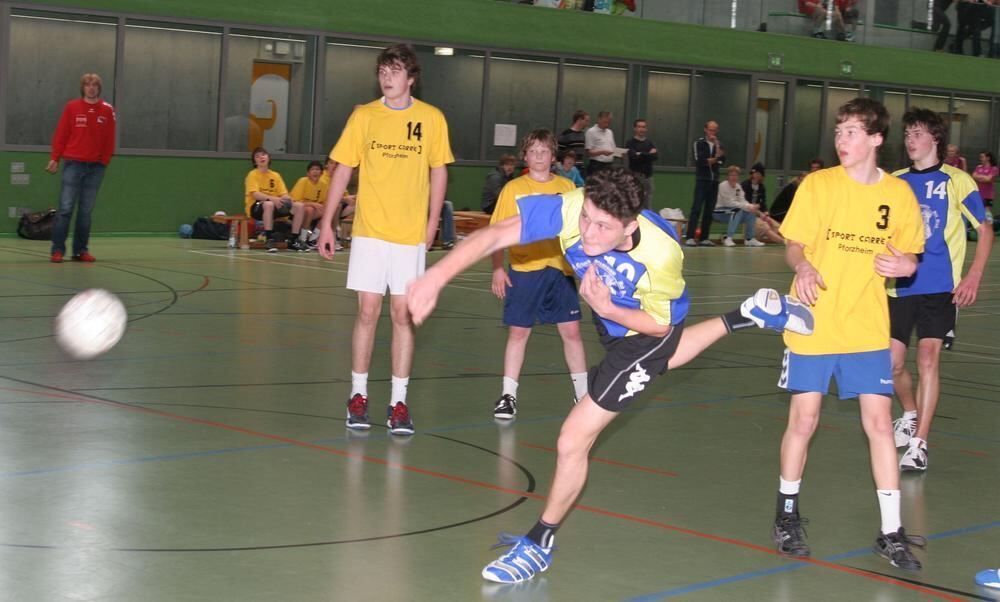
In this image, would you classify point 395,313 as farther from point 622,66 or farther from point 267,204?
point 622,66

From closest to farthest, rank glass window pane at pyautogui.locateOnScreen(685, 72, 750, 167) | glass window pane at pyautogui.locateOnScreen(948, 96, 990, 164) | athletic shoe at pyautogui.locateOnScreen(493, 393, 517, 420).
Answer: athletic shoe at pyautogui.locateOnScreen(493, 393, 517, 420) < glass window pane at pyautogui.locateOnScreen(685, 72, 750, 167) < glass window pane at pyautogui.locateOnScreen(948, 96, 990, 164)

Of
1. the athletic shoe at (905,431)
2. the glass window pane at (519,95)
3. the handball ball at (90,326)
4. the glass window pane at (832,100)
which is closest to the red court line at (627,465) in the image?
the athletic shoe at (905,431)

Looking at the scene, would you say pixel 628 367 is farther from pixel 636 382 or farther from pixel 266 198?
pixel 266 198

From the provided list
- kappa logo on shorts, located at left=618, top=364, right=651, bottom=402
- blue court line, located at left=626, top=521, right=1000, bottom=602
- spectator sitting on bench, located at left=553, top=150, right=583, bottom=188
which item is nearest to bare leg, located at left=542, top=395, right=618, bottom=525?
kappa logo on shorts, located at left=618, top=364, right=651, bottom=402

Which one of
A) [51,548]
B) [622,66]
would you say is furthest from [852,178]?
[622,66]

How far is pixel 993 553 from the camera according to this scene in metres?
6.00

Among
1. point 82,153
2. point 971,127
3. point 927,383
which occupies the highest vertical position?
point 971,127

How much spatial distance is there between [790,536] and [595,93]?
22466 mm

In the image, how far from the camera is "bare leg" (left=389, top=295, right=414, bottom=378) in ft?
26.0

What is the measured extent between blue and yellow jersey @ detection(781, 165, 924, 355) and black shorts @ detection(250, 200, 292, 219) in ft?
50.2

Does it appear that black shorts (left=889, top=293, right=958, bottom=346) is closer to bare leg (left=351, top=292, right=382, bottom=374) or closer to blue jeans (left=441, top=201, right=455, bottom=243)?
bare leg (left=351, top=292, right=382, bottom=374)

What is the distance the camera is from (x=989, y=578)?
213 inches

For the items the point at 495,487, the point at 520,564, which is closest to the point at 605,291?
the point at 520,564

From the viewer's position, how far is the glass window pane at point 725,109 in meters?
29.5
